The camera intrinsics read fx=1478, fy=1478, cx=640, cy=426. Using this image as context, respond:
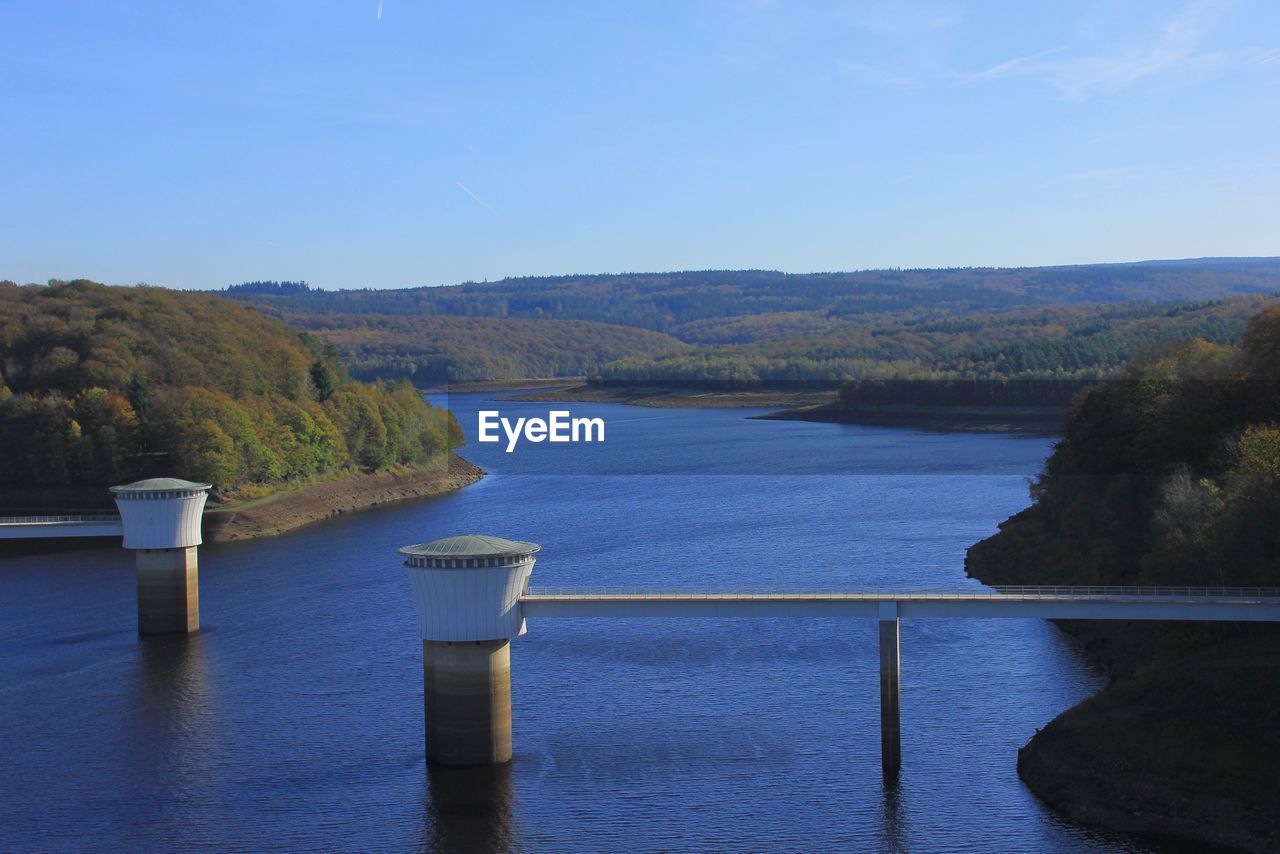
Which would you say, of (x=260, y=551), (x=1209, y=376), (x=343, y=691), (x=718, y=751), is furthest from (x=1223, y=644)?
(x=260, y=551)

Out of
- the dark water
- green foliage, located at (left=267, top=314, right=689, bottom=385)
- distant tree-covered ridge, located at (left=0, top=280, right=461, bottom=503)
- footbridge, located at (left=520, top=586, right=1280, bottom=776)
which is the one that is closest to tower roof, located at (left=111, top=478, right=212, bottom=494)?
the dark water

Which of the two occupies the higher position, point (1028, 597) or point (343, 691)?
point (1028, 597)

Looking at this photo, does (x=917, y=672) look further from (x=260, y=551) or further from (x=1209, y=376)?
(x=260, y=551)

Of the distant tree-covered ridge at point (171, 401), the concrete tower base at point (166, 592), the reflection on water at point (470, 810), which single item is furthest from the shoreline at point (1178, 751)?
the distant tree-covered ridge at point (171, 401)

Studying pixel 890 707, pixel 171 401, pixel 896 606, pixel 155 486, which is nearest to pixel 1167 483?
pixel 896 606

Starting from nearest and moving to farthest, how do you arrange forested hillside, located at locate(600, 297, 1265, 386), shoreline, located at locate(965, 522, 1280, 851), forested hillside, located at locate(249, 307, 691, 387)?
shoreline, located at locate(965, 522, 1280, 851)
forested hillside, located at locate(600, 297, 1265, 386)
forested hillside, located at locate(249, 307, 691, 387)

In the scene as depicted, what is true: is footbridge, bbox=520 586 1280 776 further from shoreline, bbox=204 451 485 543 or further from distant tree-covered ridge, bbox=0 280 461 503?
distant tree-covered ridge, bbox=0 280 461 503
